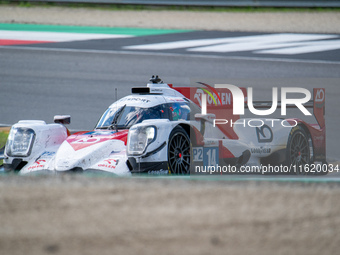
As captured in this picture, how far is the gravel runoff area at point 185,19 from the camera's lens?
15570 millimetres

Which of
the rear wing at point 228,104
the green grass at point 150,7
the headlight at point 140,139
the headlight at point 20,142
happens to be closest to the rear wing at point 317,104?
the rear wing at point 228,104

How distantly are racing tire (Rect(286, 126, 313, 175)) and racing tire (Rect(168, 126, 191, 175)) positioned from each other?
1.07m

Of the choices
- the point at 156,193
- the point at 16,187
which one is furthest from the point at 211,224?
the point at 16,187

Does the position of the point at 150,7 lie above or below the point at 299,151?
above

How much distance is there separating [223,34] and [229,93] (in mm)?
9008

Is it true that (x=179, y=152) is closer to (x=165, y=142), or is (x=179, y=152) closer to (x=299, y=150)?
(x=165, y=142)

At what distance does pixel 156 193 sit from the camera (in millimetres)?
5086

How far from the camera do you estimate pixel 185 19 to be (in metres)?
16.6

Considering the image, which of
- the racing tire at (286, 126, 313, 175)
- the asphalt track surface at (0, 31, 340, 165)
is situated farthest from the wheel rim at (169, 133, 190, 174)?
the asphalt track surface at (0, 31, 340, 165)

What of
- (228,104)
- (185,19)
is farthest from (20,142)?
(185,19)

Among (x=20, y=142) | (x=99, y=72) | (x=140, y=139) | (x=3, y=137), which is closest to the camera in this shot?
(x=140, y=139)

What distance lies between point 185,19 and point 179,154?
10.8m

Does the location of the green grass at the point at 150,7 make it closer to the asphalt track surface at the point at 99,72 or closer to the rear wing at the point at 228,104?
the asphalt track surface at the point at 99,72

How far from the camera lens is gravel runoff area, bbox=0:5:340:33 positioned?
15.6 metres
